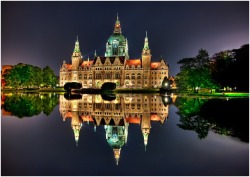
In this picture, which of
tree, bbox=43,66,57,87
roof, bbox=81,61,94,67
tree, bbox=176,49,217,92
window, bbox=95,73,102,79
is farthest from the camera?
roof, bbox=81,61,94,67

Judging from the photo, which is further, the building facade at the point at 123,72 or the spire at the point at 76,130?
the building facade at the point at 123,72

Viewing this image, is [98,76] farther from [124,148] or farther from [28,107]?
[124,148]

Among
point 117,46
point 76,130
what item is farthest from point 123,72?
point 76,130

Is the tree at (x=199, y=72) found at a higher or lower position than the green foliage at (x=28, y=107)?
higher

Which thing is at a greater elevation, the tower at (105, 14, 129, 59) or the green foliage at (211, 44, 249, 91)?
the tower at (105, 14, 129, 59)

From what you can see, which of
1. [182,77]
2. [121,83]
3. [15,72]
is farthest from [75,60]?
[182,77]

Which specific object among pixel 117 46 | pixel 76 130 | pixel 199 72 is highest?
pixel 117 46

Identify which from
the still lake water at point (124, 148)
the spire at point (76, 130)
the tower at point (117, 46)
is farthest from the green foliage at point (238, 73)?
the tower at point (117, 46)

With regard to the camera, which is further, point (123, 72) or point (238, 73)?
point (123, 72)

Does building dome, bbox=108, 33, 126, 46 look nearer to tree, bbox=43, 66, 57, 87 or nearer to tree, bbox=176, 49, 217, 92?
tree, bbox=43, 66, 57, 87

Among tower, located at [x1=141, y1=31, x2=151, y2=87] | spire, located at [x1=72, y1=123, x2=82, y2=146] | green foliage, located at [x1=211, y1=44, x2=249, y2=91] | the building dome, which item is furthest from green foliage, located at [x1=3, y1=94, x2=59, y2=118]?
the building dome

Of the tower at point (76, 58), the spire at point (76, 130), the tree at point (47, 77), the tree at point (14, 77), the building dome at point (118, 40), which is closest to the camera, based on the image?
the spire at point (76, 130)

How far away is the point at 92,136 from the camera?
13383 mm

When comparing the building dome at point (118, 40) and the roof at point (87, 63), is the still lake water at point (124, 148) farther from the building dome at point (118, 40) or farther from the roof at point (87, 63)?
the building dome at point (118, 40)
